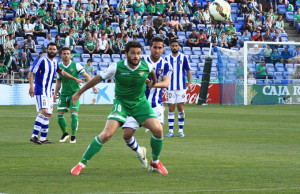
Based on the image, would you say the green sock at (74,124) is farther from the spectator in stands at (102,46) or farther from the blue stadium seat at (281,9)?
the blue stadium seat at (281,9)

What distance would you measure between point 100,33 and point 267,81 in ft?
27.8

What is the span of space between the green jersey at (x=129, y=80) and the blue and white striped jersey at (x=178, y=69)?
23.7ft

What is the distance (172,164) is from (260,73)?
77.9 ft

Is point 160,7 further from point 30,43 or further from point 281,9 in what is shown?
point 281,9

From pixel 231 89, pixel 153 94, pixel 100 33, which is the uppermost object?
pixel 153 94

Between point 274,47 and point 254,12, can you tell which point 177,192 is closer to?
point 274,47

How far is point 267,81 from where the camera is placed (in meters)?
33.6

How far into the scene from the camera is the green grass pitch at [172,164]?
26.5 feet

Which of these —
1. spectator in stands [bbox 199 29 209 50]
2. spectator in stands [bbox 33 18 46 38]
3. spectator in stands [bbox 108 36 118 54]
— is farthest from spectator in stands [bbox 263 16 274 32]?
spectator in stands [bbox 33 18 46 38]

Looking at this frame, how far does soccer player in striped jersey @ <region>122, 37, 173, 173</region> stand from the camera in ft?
31.4

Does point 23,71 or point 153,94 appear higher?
point 153,94

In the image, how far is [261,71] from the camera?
33.6 meters

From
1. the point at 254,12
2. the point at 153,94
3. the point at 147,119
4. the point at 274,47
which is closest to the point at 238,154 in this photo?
the point at 153,94

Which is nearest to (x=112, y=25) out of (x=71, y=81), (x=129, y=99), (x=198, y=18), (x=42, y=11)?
(x=42, y=11)
